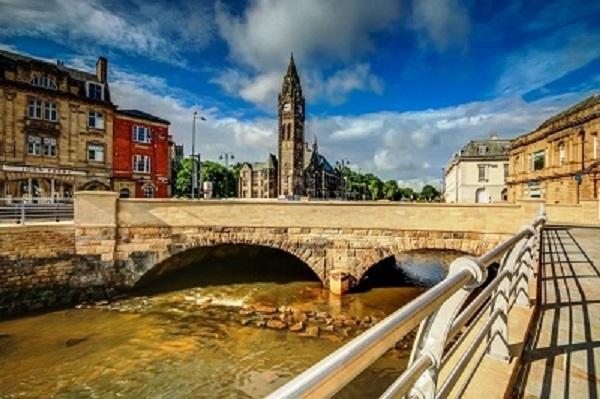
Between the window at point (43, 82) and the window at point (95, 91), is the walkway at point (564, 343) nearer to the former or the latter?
the window at point (43, 82)

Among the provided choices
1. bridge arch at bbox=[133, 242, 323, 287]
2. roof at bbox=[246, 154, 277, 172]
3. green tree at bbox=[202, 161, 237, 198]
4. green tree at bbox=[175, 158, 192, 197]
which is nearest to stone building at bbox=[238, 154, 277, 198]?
roof at bbox=[246, 154, 277, 172]

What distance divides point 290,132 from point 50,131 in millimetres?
55939

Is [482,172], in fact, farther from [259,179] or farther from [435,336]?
[259,179]

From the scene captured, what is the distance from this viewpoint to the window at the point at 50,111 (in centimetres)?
2627

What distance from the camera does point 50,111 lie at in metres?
26.5

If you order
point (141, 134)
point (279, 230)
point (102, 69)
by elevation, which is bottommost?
point (279, 230)

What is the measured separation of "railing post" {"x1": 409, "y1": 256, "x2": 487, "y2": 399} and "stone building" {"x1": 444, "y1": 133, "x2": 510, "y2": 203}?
54179 millimetres

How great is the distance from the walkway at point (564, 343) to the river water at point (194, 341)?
16.2 ft

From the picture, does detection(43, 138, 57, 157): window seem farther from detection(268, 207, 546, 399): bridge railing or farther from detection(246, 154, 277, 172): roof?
detection(246, 154, 277, 172): roof

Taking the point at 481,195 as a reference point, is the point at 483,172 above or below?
above

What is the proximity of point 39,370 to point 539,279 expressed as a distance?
1196cm

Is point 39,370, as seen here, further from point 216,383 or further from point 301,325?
point 301,325

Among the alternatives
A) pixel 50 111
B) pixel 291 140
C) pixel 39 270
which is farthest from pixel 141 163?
pixel 291 140

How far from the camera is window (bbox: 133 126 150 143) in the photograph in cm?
3117
